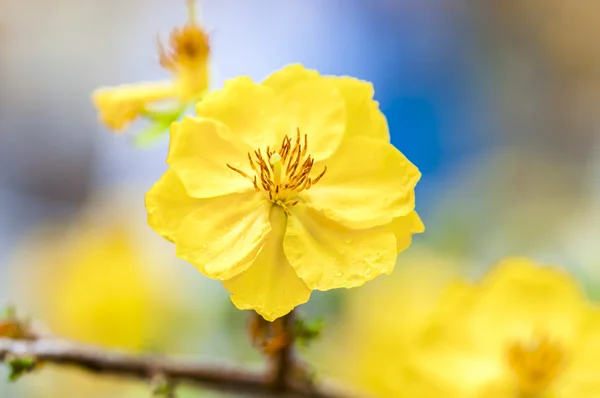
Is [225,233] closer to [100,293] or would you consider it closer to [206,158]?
[206,158]

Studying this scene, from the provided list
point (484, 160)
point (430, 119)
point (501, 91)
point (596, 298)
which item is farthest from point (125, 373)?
point (501, 91)

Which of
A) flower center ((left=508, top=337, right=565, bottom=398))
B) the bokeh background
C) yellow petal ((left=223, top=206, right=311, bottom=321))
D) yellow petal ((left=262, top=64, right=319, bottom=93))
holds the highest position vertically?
the bokeh background

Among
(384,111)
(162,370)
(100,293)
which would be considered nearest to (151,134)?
(162,370)

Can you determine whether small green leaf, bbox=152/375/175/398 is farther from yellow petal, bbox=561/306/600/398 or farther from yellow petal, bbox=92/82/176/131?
yellow petal, bbox=561/306/600/398

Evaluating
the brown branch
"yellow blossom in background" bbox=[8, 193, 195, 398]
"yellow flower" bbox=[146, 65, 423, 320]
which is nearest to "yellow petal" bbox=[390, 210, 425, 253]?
"yellow flower" bbox=[146, 65, 423, 320]

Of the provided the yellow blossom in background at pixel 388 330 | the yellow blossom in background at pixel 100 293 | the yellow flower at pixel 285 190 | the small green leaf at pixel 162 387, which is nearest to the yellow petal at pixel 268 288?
the yellow flower at pixel 285 190

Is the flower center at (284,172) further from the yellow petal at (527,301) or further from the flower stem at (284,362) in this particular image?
the yellow petal at (527,301)
